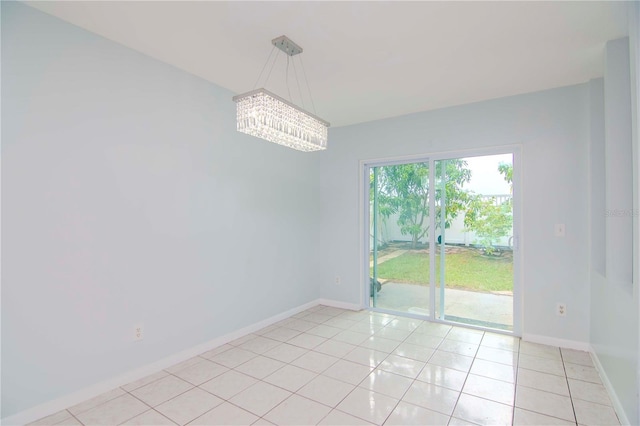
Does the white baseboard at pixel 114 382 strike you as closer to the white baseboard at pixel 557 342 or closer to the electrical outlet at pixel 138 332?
the electrical outlet at pixel 138 332

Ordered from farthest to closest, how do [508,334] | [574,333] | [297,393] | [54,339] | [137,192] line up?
1. [508,334]
2. [574,333]
3. [137,192]
4. [297,393]
5. [54,339]

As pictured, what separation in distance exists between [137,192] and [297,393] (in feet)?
6.30

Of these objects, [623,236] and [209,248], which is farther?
[209,248]

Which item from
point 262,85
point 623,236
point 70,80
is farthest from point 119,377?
point 623,236

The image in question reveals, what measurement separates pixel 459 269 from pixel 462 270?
3 centimetres

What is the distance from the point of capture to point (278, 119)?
200 cm

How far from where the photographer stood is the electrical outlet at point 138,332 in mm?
2307

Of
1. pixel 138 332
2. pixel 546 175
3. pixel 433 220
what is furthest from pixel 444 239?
pixel 138 332

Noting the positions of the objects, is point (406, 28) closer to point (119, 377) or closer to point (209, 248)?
point (209, 248)

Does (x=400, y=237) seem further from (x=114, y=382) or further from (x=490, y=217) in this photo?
(x=114, y=382)

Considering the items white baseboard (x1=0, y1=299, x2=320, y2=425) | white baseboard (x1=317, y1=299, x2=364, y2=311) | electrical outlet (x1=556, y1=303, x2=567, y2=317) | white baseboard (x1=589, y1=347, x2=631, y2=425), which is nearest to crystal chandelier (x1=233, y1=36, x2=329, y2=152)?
white baseboard (x1=0, y1=299, x2=320, y2=425)

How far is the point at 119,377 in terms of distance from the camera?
2.21 metres

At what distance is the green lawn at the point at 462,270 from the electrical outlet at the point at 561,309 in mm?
422

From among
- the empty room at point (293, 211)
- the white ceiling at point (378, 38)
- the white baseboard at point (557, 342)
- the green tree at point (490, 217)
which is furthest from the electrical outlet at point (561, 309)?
the white ceiling at point (378, 38)
